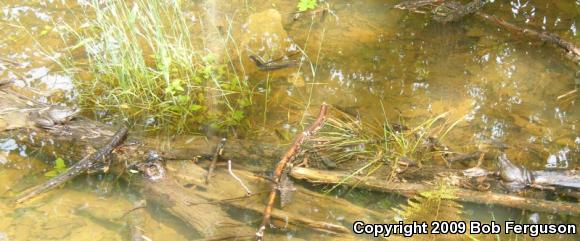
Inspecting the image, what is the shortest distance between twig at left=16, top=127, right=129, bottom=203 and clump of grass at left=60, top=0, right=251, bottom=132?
1.38 ft

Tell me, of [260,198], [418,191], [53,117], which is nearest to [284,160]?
[260,198]

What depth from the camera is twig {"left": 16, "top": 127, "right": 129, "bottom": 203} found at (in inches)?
130

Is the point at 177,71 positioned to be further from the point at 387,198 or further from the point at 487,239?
the point at 487,239

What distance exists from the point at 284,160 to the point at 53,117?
1878 mm

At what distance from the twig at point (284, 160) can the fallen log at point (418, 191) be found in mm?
101

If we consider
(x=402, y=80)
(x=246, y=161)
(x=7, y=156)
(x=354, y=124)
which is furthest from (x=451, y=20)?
(x=7, y=156)

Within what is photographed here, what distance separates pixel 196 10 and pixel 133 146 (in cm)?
215

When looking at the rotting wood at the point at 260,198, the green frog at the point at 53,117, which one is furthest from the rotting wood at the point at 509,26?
the green frog at the point at 53,117

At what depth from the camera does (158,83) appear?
4.05 meters

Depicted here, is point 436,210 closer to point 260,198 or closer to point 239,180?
point 260,198

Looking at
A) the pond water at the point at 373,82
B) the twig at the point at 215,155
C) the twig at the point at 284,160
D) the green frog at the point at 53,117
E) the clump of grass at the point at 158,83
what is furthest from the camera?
the clump of grass at the point at 158,83

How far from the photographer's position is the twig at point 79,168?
330 centimetres

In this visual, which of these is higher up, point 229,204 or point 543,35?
point 543,35

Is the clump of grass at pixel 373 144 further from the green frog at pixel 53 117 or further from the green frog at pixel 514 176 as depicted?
the green frog at pixel 53 117
